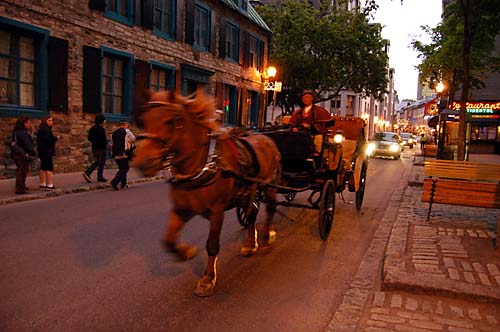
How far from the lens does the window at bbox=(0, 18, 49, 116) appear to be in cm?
1245

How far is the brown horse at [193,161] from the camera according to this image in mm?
3988

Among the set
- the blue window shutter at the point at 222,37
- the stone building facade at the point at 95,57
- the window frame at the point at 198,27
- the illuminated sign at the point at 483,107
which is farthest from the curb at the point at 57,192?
the illuminated sign at the point at 483,107

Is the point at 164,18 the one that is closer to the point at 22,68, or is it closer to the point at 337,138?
the point at 22,68

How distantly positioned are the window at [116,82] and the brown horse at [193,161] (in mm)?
12201

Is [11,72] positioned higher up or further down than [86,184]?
higher up

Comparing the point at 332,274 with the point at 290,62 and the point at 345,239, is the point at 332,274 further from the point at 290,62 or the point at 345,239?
the point at 290,62

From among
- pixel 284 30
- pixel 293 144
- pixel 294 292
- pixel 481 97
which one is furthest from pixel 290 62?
pixel 294 292

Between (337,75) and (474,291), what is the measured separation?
114 feet

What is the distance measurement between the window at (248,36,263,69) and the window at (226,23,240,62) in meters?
1.70

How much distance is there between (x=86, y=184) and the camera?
12.2 metres

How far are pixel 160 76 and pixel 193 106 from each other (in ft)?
50.9

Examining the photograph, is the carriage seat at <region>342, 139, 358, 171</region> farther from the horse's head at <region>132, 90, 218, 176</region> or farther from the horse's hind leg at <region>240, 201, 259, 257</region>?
the horse's head at <region>132, 90, 218, 176</region>

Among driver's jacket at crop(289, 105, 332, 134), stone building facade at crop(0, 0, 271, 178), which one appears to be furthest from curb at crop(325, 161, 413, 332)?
stone building facade at crop(0, 0, 271, 178)

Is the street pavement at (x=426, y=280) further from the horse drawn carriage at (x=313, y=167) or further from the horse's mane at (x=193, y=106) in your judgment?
the horse drawn carriage at (x=313, y=167)
